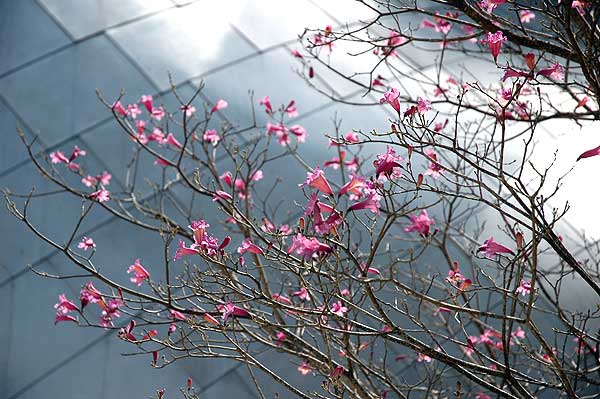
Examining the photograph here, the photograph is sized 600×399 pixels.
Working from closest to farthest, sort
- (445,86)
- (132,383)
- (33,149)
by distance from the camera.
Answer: (132,383) < (33,149) < (445,86)

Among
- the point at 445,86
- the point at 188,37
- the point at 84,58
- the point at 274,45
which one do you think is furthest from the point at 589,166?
the point at 84,58

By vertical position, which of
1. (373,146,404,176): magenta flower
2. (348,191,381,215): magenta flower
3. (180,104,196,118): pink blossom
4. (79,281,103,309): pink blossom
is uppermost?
(180,104,196,118): pink blossom

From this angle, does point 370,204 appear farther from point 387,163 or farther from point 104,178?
point 104,178

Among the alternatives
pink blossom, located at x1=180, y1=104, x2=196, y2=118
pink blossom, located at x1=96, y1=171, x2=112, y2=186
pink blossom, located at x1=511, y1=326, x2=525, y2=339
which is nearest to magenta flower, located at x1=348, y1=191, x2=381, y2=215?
pink blossom, located at x1=180, y1=104, x2=196, y2=118

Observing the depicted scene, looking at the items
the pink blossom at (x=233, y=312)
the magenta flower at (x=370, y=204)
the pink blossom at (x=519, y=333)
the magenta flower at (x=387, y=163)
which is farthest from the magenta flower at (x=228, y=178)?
the pink blossom at (x=519, y=333)

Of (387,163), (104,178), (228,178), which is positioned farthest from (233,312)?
(104,178)

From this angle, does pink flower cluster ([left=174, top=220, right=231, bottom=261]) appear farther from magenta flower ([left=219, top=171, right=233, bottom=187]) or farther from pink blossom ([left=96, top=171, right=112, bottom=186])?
pink blossom ([left=96, top=171, right=112, bottom=186])

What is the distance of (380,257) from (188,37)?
2.80 meters

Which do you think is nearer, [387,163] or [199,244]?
[387,163]

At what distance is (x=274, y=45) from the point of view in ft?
26.3

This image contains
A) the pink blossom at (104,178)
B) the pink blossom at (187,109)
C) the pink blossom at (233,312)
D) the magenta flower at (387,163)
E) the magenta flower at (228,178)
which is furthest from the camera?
the pink blossom at (104,178)

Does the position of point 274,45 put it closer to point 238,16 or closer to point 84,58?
point 238,16

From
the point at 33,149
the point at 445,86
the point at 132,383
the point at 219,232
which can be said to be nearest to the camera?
the point at 132,383

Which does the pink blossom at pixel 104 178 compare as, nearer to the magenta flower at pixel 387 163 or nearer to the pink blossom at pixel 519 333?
the pink blossom at pixel 519 333
